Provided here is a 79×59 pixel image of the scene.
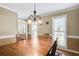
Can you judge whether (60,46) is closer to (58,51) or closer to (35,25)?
(58,51)

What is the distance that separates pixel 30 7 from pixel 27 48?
730 millimetres

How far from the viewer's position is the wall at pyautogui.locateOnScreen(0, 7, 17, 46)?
140 cm

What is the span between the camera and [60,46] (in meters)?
1.53

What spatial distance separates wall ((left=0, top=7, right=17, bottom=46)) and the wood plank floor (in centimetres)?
11

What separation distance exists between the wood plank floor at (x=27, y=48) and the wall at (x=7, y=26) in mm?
110

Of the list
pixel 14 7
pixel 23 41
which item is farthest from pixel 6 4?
pixel 23 41

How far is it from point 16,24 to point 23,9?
11.7 inches

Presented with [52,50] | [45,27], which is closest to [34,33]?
[45,27]

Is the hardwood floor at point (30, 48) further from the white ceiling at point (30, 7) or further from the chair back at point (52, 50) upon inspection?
the white ceiling at point (30, 7)

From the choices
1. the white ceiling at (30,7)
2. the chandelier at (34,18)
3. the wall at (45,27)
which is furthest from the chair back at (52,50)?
the white ceiling at (30,7)

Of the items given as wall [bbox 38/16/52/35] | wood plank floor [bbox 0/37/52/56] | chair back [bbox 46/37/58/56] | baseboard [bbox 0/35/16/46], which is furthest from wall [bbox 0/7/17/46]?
chair back [bbox 46/37/58/56]

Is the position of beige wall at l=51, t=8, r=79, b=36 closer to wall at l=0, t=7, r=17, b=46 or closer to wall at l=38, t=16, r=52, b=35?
wall at l=38, t=16, r=52, b=35

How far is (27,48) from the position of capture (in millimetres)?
1495

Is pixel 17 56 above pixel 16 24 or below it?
below
